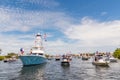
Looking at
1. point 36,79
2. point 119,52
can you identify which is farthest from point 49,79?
point 119,52

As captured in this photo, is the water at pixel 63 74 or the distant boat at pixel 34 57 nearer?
the water at pixel 63 74

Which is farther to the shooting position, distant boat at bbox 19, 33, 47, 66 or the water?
distant boat at bbox 19, 33, 47, 66

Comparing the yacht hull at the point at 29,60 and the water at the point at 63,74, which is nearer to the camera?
the water at the point at 63,74

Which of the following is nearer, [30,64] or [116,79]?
[116,79]

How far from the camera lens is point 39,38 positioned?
4382 inches

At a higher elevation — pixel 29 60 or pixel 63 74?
→ pixel 29 60

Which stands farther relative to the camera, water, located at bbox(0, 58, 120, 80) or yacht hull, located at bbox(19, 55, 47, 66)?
yacht hull, located at bbox(19, 55, 47, 66)

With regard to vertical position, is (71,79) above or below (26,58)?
below

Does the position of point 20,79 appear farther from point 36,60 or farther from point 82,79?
point 36,60

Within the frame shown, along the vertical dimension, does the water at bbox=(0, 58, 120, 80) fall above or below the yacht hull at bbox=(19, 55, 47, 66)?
below

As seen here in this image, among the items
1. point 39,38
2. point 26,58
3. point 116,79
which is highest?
point 39,38

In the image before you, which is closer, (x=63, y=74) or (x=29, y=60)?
(x=63, y=74)

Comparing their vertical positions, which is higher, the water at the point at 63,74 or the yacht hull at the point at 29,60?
the yacht hull at the point at 29,60

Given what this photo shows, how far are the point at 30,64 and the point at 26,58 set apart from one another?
4793 mm
